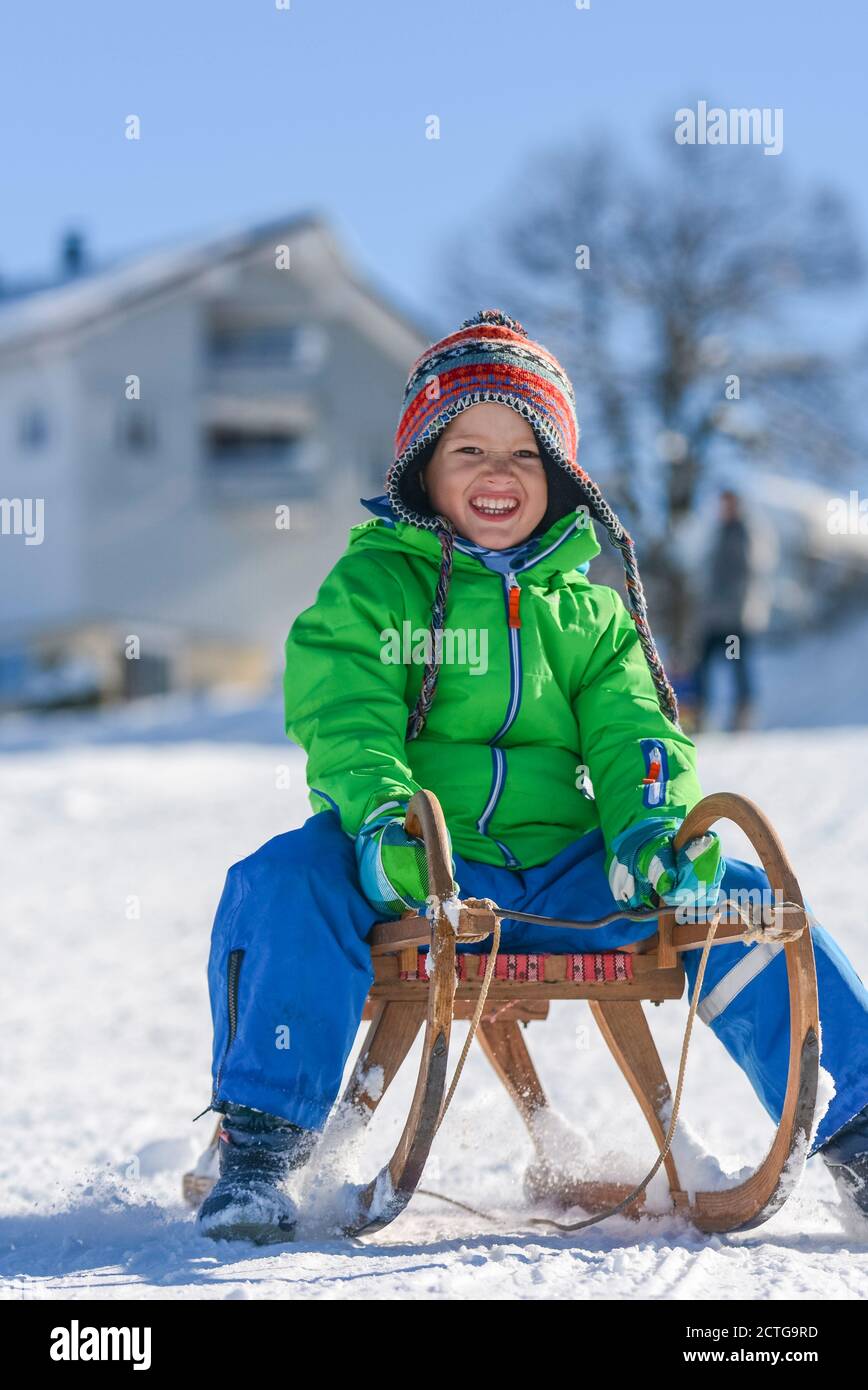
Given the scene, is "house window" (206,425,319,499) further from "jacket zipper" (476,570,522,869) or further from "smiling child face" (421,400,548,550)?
"jacket zipper" (476,570,522,869)

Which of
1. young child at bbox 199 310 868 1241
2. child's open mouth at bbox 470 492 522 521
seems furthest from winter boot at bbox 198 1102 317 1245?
child's open mouth at bbox 470 492 522 521

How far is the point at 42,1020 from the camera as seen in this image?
5.56 metres

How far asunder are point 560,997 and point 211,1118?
66.2 inches

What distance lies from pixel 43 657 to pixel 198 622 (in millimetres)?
3038

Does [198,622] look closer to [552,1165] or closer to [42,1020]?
[42,1020]

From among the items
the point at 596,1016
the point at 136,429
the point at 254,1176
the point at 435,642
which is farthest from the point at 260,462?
the point at 254,1176

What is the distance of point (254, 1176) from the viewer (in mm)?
2717

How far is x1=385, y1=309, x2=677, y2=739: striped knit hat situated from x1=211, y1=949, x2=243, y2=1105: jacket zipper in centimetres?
81

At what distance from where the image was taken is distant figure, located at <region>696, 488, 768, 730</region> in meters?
13.3

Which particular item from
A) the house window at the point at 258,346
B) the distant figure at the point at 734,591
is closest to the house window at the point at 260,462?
the house window at the point at 258,346

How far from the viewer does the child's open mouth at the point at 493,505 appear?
326 centimetres
